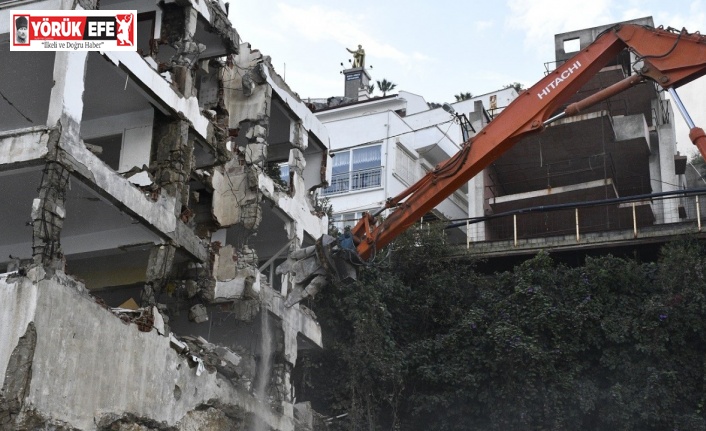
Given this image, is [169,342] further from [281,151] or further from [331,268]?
[281,151]

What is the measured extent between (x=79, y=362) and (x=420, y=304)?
1563 cm

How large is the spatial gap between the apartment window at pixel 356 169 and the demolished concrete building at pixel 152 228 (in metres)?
10.2

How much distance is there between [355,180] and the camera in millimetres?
40719

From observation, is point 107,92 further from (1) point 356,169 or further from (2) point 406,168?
(2) point 406,168

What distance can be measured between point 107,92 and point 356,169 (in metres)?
19.5

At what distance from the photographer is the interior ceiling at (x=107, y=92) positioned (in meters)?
21.0

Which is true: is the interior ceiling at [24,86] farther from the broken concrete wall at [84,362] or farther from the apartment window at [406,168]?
the apartment window at [406,168]

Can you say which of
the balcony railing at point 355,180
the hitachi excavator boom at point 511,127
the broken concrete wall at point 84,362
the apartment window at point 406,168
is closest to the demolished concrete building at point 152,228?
the broken concrete wall at point 84,362

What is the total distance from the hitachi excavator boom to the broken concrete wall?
11.3 ft

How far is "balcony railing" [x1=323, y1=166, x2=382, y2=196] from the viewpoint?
40250 mm

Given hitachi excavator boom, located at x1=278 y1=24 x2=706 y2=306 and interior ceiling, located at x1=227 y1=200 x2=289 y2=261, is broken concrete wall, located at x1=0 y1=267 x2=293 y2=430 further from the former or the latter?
interior ceiling, located at x1=227 y1=200 x2=289 y2=261

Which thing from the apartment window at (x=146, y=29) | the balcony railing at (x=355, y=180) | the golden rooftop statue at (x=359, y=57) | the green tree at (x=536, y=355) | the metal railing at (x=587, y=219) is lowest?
the green tree at (x=536, y=355)

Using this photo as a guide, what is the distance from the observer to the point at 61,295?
18016mm

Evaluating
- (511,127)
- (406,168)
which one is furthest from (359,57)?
(511,127)
